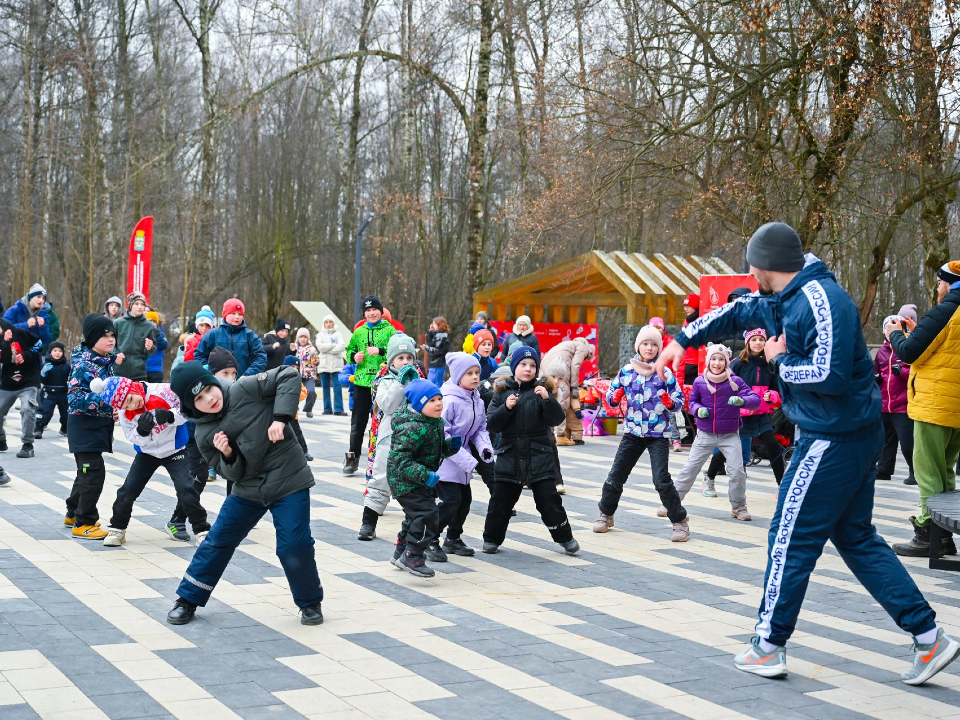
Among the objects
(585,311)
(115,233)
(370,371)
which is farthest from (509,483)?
(115,233)

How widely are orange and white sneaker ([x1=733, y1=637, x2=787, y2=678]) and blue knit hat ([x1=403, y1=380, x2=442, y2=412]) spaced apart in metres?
2.73

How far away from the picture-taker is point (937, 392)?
8312 mm

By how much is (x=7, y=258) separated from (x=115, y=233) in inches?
364

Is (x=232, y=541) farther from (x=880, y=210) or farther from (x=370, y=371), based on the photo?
(x=880, y=210)

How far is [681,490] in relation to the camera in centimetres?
1007

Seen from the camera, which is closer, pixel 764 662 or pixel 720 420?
pixel 764 662

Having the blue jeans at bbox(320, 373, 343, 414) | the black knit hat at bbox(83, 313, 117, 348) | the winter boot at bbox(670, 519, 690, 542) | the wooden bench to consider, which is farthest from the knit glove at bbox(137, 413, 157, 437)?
the blue jeans at bbox(320, 373, 343, 414)

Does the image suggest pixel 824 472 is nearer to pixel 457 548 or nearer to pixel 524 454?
pixel 524 454

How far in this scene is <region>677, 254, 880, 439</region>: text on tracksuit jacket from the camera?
17.4 feet

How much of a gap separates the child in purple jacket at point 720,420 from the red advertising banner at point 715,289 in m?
5.38

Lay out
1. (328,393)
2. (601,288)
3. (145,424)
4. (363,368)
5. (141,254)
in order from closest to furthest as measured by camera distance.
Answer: (145,424)
(363,368)
(601,288)
(328,393)
(141,254)

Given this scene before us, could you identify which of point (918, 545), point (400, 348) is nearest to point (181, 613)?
point (400, 348)

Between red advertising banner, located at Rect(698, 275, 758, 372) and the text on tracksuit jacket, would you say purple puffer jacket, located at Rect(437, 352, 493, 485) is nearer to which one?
the text on tracksuit jacket

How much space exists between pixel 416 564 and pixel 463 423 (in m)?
1.11
